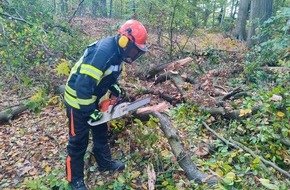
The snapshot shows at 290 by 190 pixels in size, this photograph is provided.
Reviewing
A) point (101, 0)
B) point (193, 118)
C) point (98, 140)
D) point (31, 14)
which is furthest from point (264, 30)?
point (101, 0)

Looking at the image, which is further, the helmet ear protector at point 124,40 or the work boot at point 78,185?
the work boot at point 78,185

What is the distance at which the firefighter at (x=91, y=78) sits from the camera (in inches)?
125

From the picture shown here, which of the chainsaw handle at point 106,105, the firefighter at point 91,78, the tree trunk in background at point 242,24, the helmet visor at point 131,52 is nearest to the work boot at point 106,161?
the firefighter at point 91,78

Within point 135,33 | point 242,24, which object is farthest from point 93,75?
point 242,24

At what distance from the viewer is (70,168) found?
3531 mm

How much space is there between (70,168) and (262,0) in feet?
28.0

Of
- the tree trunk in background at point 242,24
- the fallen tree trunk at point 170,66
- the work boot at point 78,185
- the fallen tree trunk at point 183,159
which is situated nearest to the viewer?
the fallen tree trunk at point 183,159

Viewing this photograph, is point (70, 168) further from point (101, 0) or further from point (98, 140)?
point (101, 0)

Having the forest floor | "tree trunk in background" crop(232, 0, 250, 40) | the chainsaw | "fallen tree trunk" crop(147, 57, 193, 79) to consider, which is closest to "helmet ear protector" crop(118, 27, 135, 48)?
the chainsaw

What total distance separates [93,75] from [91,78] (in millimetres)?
39

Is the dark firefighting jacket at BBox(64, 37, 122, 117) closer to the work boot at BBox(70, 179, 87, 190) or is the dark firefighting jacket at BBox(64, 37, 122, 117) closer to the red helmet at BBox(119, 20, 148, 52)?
the red helmet at BBox(119, 20, 148, 52)

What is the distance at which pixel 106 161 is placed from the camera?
3908mm

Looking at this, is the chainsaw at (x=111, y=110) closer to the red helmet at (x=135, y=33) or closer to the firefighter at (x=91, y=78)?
the firefighter at (x=91, y=78)

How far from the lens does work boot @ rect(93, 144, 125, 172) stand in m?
3.90
